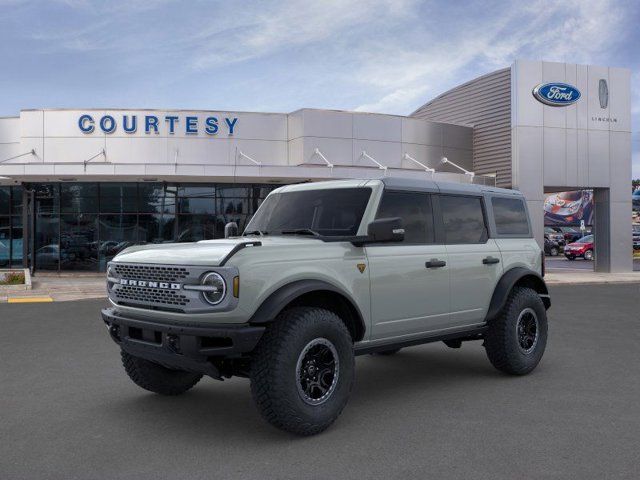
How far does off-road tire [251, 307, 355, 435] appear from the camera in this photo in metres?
4.25

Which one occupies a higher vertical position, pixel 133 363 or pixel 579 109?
pixel 579 109

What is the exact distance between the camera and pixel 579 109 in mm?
24766

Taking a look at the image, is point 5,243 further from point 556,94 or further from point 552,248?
point 552,248

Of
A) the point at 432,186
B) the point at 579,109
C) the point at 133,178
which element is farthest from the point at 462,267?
the point at 579,109

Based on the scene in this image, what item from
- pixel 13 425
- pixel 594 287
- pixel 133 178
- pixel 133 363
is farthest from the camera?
pixel 133 178

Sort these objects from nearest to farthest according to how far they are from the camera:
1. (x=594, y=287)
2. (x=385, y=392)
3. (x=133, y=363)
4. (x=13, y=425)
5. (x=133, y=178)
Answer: (x=13, y=425)
(x=133, y=363)
(x=385, y=392)
(x=594, y=287)
(x=133, y=178)

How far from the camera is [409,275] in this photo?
534 cm

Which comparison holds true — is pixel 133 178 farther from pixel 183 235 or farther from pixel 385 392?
pixel 385 392

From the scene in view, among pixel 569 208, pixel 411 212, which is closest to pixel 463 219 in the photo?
pixel 411 212

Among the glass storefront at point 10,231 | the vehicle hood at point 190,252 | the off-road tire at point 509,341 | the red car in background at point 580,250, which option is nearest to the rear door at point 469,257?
the off-road tire at point 509,341

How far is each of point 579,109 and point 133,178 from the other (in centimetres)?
1809

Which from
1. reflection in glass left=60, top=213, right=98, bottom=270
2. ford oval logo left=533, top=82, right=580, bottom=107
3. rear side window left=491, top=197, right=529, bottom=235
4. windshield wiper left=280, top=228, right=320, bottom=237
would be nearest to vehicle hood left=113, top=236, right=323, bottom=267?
windshield wiper left=280, top=228, right=320, bottom=237

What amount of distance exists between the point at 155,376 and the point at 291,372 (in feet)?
5.89

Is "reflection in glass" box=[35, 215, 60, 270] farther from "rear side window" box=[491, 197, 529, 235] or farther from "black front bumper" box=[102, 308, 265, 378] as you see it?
"black front bumper" box=[102, 308, 265, 378]
